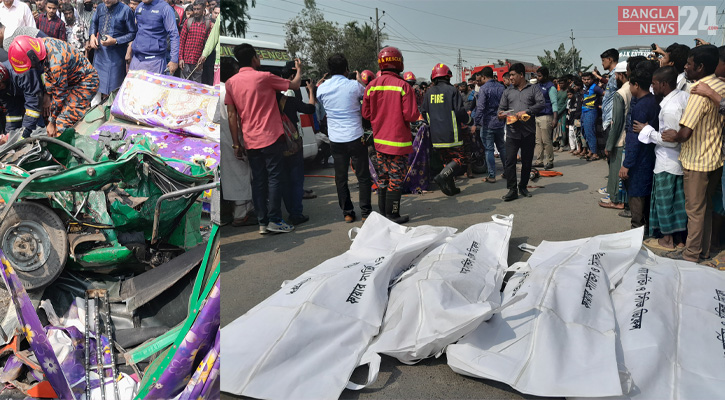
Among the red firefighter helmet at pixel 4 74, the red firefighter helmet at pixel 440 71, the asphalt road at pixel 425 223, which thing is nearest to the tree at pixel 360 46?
the red firefighter helmet at pixel 440 71

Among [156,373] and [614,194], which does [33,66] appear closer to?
[156,373]

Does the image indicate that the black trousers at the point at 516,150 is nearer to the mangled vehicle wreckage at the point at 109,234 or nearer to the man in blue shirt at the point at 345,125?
the man in blue shirt at the point at 345,125

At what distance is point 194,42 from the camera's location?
6.14ft

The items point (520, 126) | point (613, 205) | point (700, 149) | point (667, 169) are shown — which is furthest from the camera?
point (520, 126)

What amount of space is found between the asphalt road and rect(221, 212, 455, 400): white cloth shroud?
92 mm

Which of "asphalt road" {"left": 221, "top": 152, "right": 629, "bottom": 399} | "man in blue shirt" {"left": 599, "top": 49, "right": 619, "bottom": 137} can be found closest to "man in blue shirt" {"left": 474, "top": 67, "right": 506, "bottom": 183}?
"asphalt road" {"left": 221, "top": 152, "right": 629, "bottom": 399}

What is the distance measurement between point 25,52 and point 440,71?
290 centimetres

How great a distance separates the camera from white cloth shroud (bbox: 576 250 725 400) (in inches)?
59.5

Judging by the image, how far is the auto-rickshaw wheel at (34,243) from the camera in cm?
195

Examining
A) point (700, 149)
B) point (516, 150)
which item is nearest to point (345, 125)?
point (516, 150)

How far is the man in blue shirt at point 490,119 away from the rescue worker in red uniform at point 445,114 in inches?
19.2

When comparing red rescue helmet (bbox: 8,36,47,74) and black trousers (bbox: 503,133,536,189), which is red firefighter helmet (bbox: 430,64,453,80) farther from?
red rescue helmet (bbox: 8,36,47,74)

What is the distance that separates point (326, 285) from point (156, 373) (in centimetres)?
67

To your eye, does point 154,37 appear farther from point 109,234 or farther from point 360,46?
point 360,46
